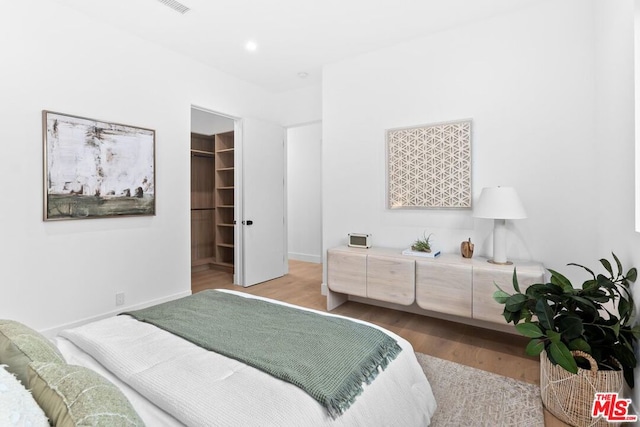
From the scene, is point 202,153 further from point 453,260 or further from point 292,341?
point 292,341

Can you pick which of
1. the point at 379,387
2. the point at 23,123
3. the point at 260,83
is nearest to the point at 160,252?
the point at 23,123

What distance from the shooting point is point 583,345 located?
1632mm

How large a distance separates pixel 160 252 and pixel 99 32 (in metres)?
2.15

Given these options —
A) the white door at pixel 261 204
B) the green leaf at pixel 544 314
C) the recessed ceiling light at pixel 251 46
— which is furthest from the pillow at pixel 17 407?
the white door at pixel 261 204

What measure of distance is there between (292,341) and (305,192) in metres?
4.76

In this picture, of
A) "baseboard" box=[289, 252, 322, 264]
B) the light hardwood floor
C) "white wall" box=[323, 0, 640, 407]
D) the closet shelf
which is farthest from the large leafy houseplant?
the closet shelf

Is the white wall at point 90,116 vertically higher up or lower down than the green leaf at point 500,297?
higher up

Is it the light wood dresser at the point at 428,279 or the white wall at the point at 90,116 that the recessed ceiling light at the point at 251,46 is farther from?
the light wood dresser at the point at 428,279

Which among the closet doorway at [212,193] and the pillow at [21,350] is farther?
the closet doorway at [212,193]

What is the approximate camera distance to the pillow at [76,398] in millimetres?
667

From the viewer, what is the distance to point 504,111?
2814 millimetres

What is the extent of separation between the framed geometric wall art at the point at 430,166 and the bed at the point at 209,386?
192cm

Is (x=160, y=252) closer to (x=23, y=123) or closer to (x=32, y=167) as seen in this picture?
(x=32, y=167)

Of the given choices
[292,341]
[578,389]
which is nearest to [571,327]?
[578,389]
